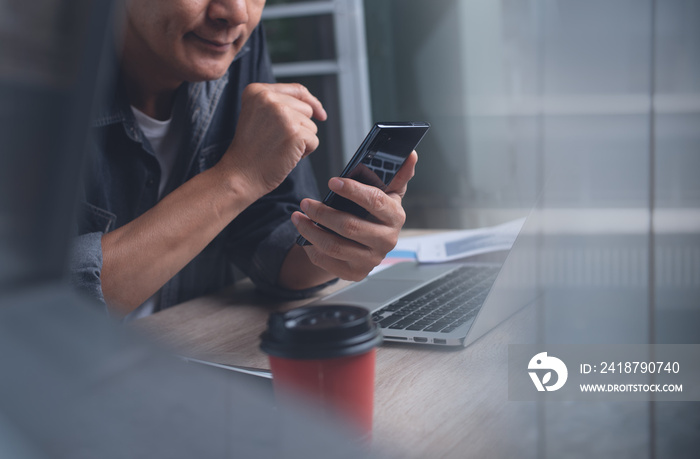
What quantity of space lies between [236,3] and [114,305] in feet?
1.71

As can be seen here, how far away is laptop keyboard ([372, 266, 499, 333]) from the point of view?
738 millimetres

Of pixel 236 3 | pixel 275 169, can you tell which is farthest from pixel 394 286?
pixel 236 3

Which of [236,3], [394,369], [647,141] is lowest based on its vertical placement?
[394,369]

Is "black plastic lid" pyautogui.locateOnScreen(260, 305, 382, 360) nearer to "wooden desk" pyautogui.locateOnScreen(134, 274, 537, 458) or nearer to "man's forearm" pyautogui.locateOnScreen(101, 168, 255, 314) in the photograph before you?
"wooden desk" pyautogui.locateOnScreen(134, 274, 537, 458)

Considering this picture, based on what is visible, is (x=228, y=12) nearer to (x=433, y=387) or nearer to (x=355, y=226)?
(x=355, y=226)

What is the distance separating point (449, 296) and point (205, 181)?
0.42 metres

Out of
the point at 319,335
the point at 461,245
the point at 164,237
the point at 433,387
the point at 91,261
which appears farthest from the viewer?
the point at 461,245

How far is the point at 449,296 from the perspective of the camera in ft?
2.80

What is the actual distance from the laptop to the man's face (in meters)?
0.45

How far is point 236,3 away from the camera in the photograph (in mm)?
974

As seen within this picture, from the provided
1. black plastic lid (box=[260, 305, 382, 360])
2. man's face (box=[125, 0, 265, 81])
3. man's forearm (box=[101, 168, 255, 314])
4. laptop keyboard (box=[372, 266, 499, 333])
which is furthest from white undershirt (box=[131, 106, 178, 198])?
black plastic lid (box=[260, 305, 382, 360])

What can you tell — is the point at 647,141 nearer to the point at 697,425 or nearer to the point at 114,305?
the point at 697,425

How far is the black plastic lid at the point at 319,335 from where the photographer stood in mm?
396

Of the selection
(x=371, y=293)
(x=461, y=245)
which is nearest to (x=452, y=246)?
(x=461, y=245)
